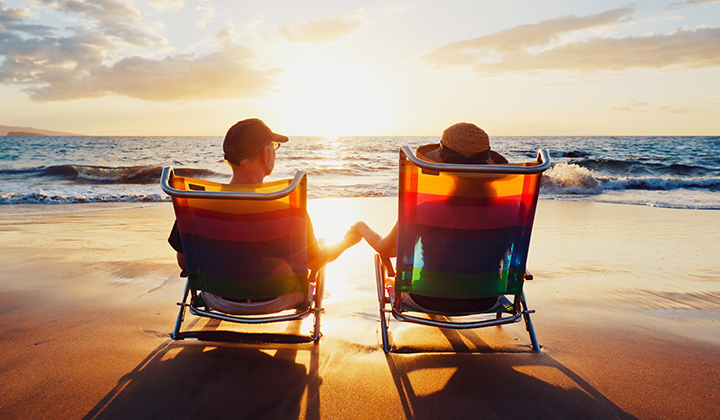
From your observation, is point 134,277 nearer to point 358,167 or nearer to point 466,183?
point 466,183

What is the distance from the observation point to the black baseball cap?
2.65m

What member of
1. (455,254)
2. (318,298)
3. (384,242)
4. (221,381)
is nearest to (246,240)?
(318,298)

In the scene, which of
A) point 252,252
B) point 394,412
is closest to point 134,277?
point 252,252

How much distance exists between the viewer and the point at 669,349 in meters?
2.91

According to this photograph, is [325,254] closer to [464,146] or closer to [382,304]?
[382,304]

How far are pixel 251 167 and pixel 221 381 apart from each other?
1.38 meters

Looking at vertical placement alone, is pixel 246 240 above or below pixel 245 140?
below

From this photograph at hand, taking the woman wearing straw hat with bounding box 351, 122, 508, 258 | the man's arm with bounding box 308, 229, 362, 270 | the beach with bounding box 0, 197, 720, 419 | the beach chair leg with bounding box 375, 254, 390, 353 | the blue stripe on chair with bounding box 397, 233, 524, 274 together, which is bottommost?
the beach with bounding box 0, 197, 720, 419

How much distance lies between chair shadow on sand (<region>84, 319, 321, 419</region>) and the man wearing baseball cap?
251 millimetres

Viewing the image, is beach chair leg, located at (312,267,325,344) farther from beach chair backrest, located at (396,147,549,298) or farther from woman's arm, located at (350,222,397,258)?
beach chair backrest, located at (396,147,549,298)

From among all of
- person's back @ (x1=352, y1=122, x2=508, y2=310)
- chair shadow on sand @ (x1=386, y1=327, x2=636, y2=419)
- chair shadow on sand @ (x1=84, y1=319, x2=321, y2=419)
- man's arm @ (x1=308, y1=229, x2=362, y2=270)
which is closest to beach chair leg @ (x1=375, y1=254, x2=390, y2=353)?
chair shadow on sand @ (x1=386, y1=327, x2=636, y2=419)

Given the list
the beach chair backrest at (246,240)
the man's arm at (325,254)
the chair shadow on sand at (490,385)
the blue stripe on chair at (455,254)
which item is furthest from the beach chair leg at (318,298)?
the blue stripe on chair at (455,254)

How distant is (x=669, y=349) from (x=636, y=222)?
6.05 meters

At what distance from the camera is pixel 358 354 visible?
9.18ft
